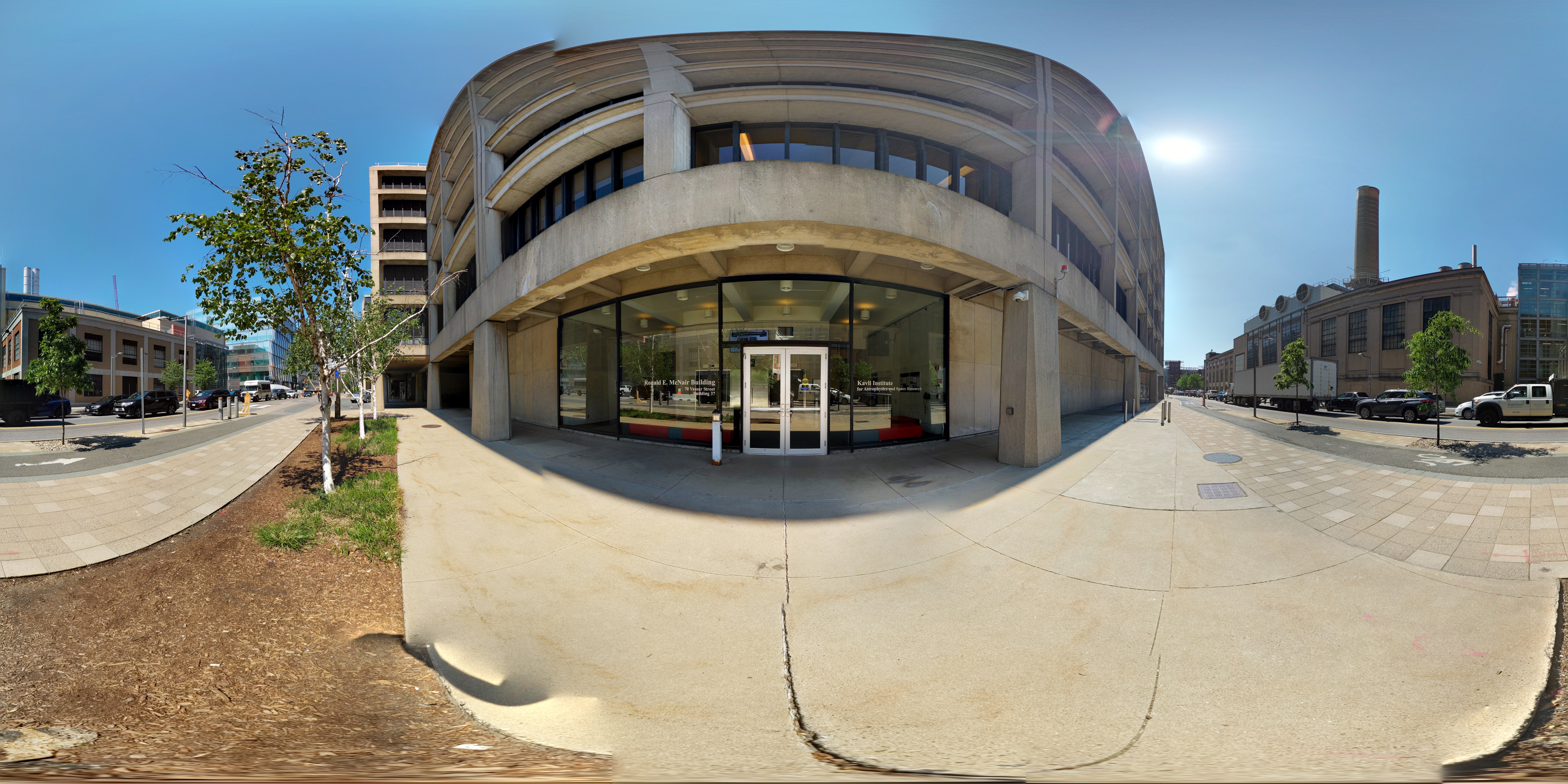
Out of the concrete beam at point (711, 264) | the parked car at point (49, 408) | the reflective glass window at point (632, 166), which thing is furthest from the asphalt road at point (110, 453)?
the concrete beam at point (711, 264)

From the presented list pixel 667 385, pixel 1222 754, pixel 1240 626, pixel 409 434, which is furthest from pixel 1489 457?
pixel 409 434

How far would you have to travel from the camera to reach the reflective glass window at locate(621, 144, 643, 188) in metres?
11.3

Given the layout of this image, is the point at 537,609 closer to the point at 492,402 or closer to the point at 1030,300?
the point at 1030,300

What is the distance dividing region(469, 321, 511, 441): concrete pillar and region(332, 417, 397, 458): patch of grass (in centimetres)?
207

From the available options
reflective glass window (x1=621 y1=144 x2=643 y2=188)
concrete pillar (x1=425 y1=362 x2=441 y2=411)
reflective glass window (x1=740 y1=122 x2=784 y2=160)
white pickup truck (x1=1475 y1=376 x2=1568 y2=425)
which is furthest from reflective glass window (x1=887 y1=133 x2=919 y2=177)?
concrete pillar (x1=425 y1=362 x2=441 y2=411)

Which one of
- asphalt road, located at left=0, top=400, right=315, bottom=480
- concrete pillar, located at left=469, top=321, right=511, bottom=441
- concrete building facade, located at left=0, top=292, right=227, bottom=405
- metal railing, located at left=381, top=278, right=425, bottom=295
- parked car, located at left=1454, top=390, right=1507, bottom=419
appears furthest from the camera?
metal railing, located at left=381, top=278, right=425, bottom=295

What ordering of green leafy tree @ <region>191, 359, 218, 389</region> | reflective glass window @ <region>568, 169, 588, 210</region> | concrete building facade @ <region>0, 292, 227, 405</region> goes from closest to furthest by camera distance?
reflective glass window @ <region>568, 169, 588, 210</region>, concrete building facade @ <region>0, 292, 227, 405</region>, green leafy tree @ <region>191, 359, 218, 389</region>

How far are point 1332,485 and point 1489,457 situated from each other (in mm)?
2006

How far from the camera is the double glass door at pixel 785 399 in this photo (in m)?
10.7

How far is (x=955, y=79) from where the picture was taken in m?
9.62

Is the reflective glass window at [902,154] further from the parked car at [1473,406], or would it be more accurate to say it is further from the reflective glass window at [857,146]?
the parked car at [1473,406]

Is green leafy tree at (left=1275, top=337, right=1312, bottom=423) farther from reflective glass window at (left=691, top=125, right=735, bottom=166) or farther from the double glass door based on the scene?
reflective glass window at (left=691, top=125, right=735, bottom=166)

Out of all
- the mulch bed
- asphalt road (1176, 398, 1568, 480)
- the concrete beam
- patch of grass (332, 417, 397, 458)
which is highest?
the concrete beam

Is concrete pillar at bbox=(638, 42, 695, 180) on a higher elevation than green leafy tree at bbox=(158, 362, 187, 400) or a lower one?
higher
